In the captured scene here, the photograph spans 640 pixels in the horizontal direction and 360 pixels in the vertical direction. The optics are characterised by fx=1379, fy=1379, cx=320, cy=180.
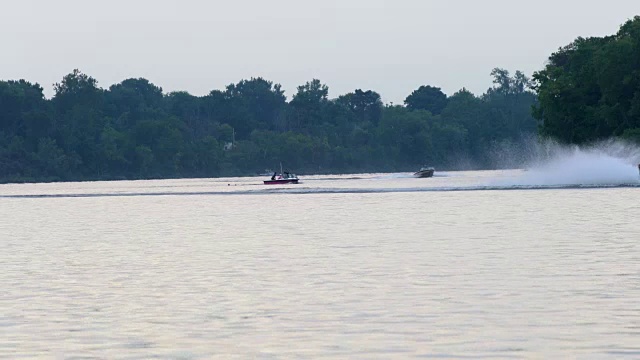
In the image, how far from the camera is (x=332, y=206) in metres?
87.2

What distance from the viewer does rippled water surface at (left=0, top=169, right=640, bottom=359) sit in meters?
20.9

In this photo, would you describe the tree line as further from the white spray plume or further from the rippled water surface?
the rippled water surface

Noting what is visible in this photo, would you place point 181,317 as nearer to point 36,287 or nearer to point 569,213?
point 36,287

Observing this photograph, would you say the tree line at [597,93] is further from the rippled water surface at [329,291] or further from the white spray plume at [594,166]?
the rippled water surface at [329,291]

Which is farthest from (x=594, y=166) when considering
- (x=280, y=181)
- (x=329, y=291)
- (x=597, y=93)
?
(x=329, y=291)

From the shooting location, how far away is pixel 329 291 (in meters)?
28.8

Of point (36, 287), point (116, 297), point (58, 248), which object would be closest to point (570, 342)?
point (116, 297)

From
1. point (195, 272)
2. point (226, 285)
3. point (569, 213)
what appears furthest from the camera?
point (569, 213)

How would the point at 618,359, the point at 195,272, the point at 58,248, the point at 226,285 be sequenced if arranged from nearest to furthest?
the point at 618,359
the point at 226,285
the point at 195,272
the point at 58,248

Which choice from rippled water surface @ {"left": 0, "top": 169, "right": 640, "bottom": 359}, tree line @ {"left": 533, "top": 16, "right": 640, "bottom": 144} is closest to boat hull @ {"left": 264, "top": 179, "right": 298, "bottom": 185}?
tree line @ {"left": 533, "top": 16, "right": 640, "bottom": 144}

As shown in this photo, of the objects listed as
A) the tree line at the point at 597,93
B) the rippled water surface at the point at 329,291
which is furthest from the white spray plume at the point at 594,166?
the rippled water surface at the point at 329,291

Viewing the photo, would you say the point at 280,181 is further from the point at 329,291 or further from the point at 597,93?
the point at 329,291

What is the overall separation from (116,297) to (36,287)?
330cm

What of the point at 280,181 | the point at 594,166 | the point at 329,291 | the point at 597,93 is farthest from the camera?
the point at 280,181
